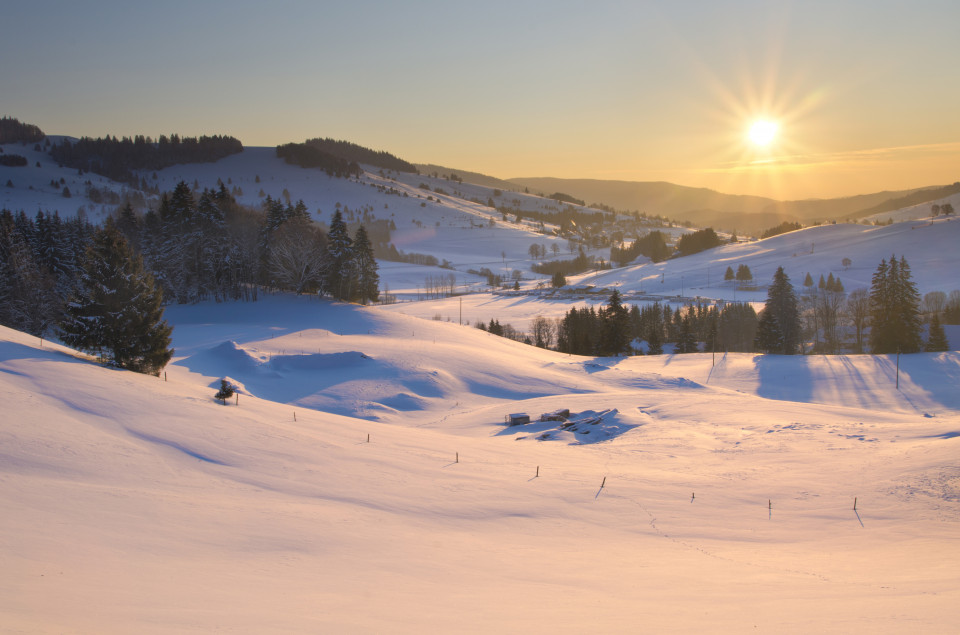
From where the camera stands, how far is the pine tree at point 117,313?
90.6 ft

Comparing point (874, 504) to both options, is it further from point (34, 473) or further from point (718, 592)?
point (34, 473)

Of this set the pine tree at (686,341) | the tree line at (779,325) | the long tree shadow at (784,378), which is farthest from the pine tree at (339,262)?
the long tree shadow at (784,378)

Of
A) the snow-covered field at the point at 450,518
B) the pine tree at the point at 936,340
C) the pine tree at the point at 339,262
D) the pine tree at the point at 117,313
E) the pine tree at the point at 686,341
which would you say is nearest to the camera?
the snow-covered field at the point at 450,518

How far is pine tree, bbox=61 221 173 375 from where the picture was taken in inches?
1087

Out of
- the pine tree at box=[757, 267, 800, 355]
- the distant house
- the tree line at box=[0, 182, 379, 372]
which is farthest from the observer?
the pine tree at box=[757, 267, 800, 355]

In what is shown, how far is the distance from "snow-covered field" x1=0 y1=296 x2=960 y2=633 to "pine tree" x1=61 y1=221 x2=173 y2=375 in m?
2.68

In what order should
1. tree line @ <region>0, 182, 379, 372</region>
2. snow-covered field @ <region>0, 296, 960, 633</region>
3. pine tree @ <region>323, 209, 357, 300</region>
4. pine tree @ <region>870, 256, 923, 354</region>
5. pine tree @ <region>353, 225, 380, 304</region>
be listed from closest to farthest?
snow-covered field @ <region>0, 296, 960, 633</region> < pine tree @ <region>870, 256, 923, 354</region> < tree line @ <region>0, 182, 379, 372</region> < pine tree @ <region>323, 209, 357, 300</region> < pine tree @ <region>353, 225, 380, 304</region>

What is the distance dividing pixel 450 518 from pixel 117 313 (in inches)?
915

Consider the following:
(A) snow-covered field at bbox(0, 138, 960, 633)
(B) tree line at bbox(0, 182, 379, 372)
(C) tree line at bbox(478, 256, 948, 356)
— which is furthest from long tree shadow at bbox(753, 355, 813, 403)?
(B) tree line at bbox(0, 182, 379, 372)

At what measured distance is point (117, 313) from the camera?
27.8 m

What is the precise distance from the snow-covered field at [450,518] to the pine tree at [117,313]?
8.79 feet

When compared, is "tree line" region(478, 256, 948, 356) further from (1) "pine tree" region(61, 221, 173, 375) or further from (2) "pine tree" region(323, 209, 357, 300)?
(1) "pine tree" region(61, 221, 173, 375)

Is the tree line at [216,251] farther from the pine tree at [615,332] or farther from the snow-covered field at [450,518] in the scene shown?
the snow-covered field at [450,518]

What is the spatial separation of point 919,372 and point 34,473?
66.9m
